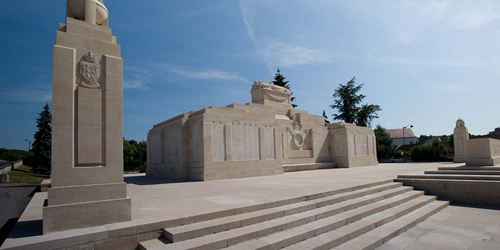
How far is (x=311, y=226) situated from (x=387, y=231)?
1.90 metres

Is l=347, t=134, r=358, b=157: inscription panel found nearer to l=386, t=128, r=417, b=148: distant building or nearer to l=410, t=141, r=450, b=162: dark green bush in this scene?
l=410, t=141, r=450, b=162: dark green bush

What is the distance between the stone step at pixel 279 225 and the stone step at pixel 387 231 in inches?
21.9

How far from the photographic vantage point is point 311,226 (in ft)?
20.7

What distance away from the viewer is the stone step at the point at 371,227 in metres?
5.65

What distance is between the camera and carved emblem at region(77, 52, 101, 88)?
5.67 metres

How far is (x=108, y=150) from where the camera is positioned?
18.9 feet

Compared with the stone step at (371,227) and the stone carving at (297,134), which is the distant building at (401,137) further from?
the stone step at (371,227)

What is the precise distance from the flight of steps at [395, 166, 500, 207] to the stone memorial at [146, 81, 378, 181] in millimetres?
8206

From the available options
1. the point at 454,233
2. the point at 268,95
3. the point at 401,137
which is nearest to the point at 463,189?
the point at 454,233

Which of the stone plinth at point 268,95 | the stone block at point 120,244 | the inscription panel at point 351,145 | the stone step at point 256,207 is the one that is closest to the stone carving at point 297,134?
the stone plinth at point 268,95

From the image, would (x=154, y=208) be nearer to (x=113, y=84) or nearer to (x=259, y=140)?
(x=113, y=84)

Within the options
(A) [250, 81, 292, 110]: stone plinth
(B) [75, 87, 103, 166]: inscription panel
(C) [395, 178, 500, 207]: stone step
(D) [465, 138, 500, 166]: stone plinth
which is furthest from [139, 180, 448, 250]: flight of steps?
(A) [250, 81, 292, 110]: stone plinth

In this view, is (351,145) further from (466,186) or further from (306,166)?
(466,186)

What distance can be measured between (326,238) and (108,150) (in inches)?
190
